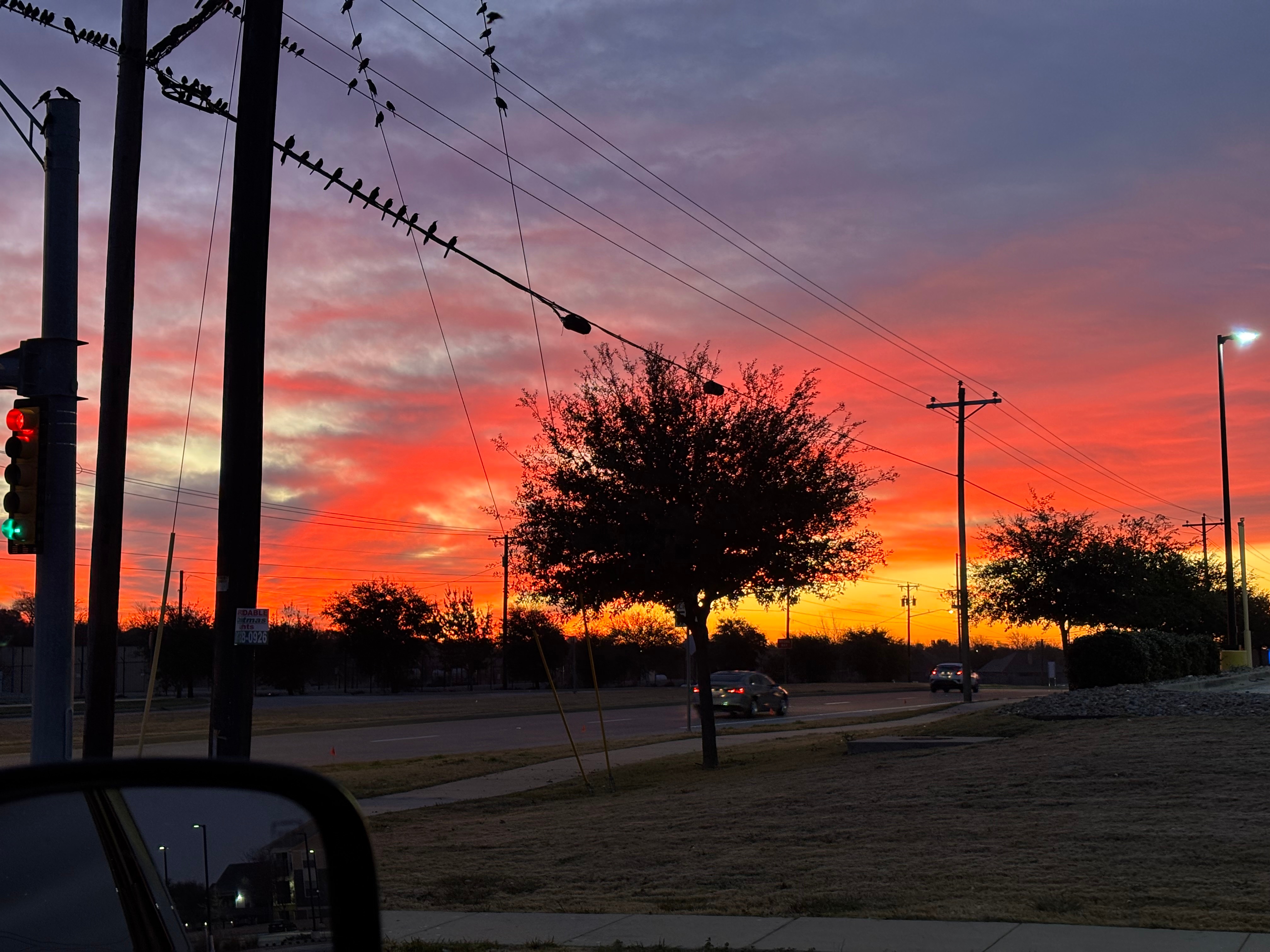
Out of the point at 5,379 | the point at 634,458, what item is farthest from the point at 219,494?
the point at 634,458

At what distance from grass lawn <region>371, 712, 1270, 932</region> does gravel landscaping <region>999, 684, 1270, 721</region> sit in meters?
1.75

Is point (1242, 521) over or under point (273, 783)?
over

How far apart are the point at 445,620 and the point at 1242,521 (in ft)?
206

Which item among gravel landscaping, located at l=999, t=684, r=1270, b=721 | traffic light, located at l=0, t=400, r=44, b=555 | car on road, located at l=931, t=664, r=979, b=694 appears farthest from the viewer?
car on road, located at l=931, t=664, r=979, b=694

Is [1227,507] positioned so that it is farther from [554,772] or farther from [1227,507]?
[554,772]

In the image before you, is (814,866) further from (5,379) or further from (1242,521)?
(1242,521)

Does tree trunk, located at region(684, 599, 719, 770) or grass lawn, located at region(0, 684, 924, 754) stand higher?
tree trunk, located at region(684, 599, 719, 770)

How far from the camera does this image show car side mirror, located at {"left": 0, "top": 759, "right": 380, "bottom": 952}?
6.96ft

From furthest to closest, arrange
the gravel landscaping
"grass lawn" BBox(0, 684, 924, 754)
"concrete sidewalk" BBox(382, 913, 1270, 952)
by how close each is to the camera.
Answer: "grass lawn" BBox(0, 684, 924, 754)
the gravel landscaping
"concrete sidewalk" BBox(382, 913, 1270, 952)

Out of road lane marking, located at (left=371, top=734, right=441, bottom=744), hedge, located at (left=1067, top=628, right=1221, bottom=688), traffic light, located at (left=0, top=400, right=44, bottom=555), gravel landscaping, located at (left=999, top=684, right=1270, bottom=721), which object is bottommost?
road lane marking, located at (left=371, top=734, right=441, bottom=744)

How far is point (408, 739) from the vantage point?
31703 millimetres

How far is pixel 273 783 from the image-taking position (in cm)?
230

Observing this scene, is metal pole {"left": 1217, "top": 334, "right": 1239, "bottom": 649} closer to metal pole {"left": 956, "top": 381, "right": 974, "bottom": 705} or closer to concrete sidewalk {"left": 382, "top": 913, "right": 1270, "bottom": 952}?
metal pole {"left": 956, "top": 381, "right": 974, "bottom": 705}

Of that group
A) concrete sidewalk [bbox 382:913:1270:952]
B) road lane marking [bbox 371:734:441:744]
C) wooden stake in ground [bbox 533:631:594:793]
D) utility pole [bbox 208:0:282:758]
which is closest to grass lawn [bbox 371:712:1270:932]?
concrete sidewalk [bbox 382:913:1270:952]
